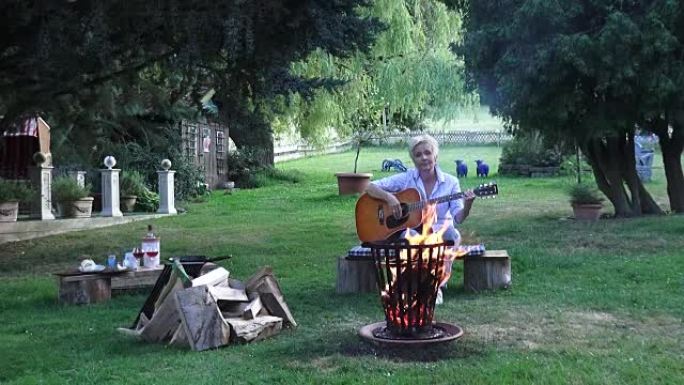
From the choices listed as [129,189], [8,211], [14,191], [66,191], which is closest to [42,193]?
[14,191]

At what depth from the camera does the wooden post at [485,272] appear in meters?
7.46

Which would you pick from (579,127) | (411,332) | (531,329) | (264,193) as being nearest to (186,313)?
(411,332)

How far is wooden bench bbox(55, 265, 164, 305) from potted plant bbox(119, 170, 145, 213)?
372 inches

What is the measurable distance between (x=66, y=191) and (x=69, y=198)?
0.14 meters

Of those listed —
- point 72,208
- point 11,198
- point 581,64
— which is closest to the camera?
point 581,64

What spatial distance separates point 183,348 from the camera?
5.59 metres

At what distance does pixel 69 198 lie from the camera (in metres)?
14.8

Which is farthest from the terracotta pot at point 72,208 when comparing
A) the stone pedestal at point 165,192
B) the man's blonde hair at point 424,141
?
the man's blonde hair at point 424,141

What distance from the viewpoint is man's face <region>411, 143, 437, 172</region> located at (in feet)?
21.5

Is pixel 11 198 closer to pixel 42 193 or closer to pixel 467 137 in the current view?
pixel 42 193

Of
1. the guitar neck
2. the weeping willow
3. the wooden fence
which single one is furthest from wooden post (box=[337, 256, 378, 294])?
the wooden fence

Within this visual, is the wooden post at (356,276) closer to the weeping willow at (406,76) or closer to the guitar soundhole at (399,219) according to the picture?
the guitar soundhole at (399,219)

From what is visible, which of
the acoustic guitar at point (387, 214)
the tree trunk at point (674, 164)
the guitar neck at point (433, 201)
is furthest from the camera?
the tree trunk at point (674, 164)

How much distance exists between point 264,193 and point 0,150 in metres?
7.14
